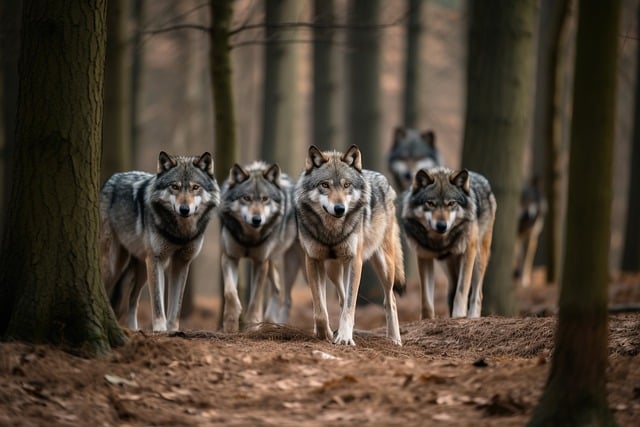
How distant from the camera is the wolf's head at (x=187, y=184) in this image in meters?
9.44

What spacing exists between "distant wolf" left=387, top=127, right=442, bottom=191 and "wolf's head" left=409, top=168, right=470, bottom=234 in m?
5.30

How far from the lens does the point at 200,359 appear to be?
6457 mm

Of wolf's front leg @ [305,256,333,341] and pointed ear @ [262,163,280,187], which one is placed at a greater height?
pointed ear @ [262,163,280,187]

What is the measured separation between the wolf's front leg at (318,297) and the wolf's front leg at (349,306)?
135 mm

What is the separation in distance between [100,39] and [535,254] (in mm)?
17417

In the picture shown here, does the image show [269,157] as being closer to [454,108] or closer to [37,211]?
[37,211]

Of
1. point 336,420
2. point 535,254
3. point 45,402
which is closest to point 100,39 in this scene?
point 45,402

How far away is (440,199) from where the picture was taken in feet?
33.6

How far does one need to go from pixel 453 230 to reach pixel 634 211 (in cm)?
843

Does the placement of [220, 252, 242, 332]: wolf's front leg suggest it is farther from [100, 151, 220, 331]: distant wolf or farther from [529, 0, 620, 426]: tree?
[529, 0, 620, 426]: tree

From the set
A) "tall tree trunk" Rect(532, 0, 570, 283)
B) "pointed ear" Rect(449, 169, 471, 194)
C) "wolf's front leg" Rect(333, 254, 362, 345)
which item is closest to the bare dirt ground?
"wolf's front leg" Rect(333, 254, 362, 345)

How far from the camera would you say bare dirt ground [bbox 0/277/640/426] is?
17.8 feet

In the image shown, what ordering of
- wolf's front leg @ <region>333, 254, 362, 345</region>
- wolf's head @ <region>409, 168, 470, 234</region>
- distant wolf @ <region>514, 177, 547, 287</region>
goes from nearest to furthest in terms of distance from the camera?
wolf's front leg @ <region>333, 254, 362, 345</region>, wolf's head @ <region>409, 168, 470, 234</region>, distant wolf @ <region>514, 177, 547, 287</region>

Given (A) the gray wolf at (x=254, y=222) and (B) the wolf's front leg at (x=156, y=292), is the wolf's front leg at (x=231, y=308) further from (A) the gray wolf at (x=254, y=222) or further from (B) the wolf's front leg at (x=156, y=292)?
(B) the wolf's front leg at (x=156, y=292)
